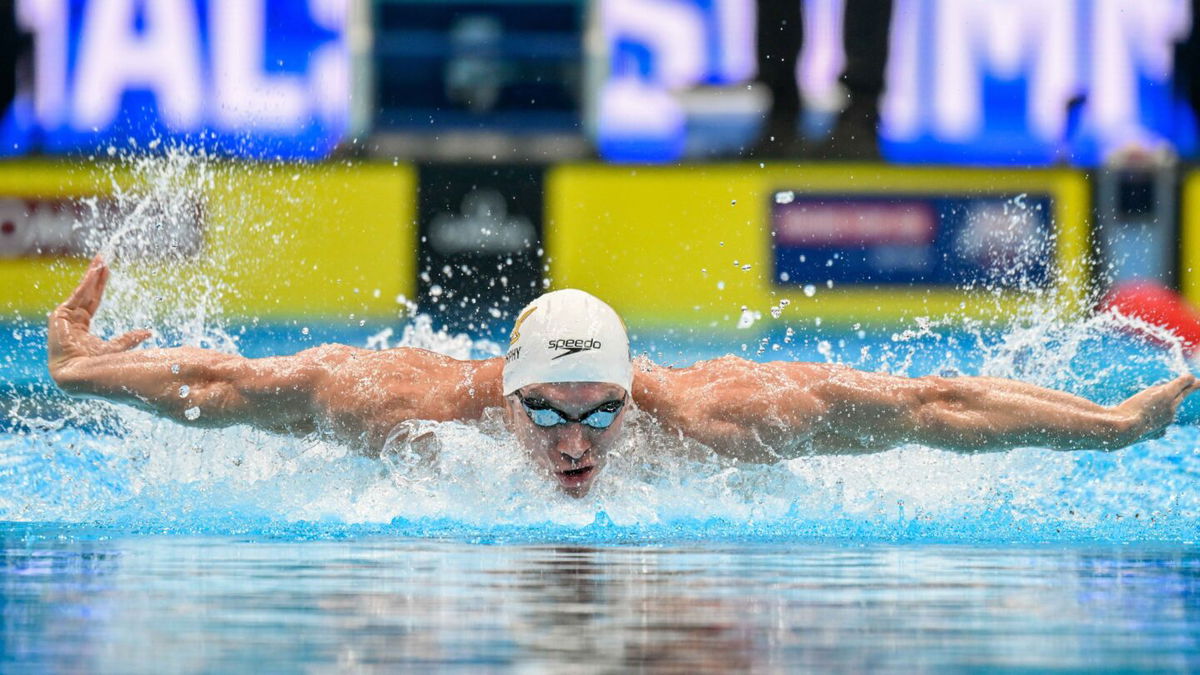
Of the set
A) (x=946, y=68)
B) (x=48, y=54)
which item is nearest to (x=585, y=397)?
(x=946, y=68)

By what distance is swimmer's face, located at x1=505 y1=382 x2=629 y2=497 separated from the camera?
4918mm

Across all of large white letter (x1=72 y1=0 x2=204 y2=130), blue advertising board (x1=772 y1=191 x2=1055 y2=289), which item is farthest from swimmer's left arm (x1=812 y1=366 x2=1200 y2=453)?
large white letter (x1=72 y1=0 x2=204 y2=130)

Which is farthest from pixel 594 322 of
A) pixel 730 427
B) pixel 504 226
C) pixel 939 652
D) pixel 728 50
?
pixel 728 50

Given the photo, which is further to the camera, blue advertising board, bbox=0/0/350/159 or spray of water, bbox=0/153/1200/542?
blue advertising board, bbox=0/0/350/159

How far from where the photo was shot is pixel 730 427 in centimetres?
521

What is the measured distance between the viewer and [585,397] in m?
4.92

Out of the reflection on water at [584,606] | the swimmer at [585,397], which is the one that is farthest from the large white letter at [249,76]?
the reflection on water at [584,606]

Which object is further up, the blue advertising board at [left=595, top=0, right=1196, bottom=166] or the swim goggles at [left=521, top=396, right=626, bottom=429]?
the blue advertising board at [left=595, top=0, right=1196, bottom=166]

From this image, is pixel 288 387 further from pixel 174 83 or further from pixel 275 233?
pixel 174 83

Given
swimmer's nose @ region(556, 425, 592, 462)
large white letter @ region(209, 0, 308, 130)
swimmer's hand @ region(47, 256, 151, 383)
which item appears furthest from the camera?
large white letter @ region(209, 0, 308, 130)

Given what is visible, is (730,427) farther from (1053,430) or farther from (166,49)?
(166,49)

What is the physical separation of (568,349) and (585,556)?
2.99 ft

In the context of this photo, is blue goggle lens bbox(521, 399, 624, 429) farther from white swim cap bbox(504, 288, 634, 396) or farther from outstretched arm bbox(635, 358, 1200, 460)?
outstretched arm bbox(635, 358, 1200, 460)

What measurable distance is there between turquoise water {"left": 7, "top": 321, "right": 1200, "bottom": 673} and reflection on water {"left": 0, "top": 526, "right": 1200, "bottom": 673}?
10 mm
